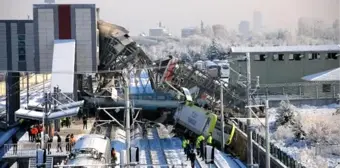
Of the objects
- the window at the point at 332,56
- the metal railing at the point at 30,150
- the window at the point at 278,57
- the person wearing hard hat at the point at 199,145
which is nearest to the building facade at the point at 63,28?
the metal railing at the point at 30,150

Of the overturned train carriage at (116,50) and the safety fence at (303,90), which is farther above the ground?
the overturned train carriage at (116,50)

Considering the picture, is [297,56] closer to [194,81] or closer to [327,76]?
[327,76]

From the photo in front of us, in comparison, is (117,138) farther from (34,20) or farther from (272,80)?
(272,80)

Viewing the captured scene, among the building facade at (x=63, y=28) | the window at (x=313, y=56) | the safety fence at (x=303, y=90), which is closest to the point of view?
the building facade at (x=63, y=28)

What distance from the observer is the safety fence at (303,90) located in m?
46.8

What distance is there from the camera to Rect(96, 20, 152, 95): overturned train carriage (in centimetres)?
4397

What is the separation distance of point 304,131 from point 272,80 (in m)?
18.9

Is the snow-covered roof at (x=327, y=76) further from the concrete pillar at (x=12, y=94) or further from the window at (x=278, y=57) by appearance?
the concrete pillar at (x=12, y=94)

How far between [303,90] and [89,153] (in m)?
30.7

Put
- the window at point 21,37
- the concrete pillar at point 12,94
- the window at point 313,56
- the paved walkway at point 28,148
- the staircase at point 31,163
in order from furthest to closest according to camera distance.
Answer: the window at point 313,56 → the concrete pillar at point 12,94 → the window at point 21,37 → the paved walkway at point 28,148 → the staircase at point 31,163

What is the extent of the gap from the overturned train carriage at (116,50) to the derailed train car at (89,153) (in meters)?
21.2

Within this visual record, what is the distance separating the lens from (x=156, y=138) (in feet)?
121

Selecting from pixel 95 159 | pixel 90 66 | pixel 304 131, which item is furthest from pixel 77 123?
pixel 95 159

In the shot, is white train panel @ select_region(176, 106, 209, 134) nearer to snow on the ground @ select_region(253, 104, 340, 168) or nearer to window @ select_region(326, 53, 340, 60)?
snow on the ground @ select_region(253, 104, 340, 168)
